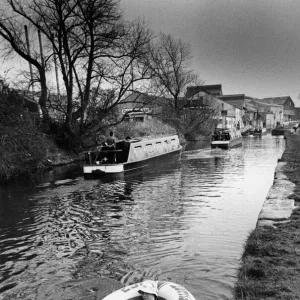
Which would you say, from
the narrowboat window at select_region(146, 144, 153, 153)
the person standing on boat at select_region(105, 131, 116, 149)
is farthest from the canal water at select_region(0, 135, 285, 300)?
the narrowboat window at select_region(146, 144, 153, 153)

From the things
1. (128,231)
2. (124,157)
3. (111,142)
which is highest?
(111,142)

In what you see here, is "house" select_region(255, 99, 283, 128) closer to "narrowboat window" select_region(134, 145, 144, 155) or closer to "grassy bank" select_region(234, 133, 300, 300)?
"narrowboat window" select_region(134, 145, 144, 155)

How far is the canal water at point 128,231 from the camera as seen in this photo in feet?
17.5

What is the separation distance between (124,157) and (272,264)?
1316cm

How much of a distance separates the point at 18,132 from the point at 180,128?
29.1 m

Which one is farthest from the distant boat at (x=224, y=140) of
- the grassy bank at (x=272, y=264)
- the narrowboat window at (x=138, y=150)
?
the grassy bank at (x=272, y=264)

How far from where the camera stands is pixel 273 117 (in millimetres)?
98812

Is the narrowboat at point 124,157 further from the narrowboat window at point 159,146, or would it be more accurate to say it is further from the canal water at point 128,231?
the canal water at point 128,231

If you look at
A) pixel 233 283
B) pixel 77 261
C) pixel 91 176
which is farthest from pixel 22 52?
pixel 233 283

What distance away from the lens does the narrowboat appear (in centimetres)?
1498

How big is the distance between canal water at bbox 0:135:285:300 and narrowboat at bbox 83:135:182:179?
2.74 feet

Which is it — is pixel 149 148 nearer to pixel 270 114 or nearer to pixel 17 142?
pixel 17 142

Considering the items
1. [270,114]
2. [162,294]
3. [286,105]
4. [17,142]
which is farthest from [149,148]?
[286,105]

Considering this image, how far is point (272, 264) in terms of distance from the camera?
4.56m
